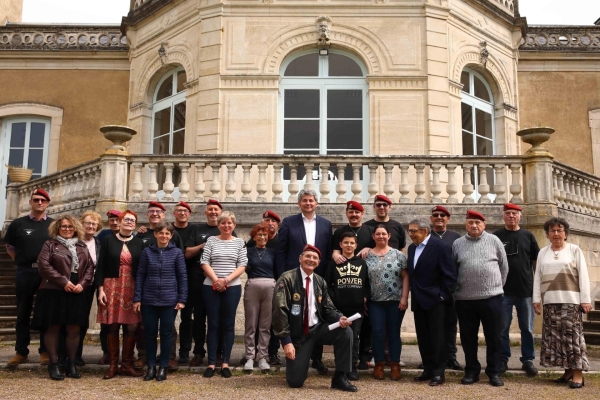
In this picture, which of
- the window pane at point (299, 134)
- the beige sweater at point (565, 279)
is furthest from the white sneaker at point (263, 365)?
the window pane at point (299, 134)

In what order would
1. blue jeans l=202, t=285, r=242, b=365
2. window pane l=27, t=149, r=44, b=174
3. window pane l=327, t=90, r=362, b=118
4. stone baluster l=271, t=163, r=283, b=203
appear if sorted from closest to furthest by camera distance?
blue jeans l=202, t=285, r=242, b=365 → stone baluster l=271, t=163, r=283, b=203 → window pane l=327, t=90, r=362, b=118 → window pane l=27, t=149, r=44, b=174

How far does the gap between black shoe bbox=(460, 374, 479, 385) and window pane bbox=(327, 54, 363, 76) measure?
740cm

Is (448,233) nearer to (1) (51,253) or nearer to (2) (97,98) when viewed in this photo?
(1) (51,253)

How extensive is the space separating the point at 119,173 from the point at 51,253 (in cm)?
330

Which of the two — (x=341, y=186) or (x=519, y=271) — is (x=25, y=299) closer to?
(x=341, y=186)

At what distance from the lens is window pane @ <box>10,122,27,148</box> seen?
14508mm

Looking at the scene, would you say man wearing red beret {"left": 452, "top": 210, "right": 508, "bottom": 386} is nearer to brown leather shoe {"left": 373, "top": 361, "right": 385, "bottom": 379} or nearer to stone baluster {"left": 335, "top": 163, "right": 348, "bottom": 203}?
brown leather shoe {"left": 373, "top": 361, "right": 385, "bottom": 379}

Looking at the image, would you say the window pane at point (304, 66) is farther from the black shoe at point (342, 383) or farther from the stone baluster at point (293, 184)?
Answer: the black shoe at point (342, 383)

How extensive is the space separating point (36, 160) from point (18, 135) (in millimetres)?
880

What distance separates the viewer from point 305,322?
17.4ft

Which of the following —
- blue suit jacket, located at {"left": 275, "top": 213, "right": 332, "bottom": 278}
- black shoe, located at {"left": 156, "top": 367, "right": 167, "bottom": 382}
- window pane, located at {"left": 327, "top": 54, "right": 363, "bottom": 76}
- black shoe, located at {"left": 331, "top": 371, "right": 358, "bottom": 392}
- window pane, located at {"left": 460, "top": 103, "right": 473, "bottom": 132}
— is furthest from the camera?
window pane, located at {"left": 460, "top": 103, "right": 473, "bottom": 132}

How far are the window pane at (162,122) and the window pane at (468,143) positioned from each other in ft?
20.1

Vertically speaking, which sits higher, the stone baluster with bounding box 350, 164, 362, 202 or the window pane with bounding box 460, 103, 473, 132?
the window pane with bounding box 460, 103, 473, 132

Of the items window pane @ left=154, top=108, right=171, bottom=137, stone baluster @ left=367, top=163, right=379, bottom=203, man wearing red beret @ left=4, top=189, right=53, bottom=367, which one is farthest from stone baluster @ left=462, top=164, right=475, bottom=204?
window pane @ left=154, top=108, right=171, bottom=137
